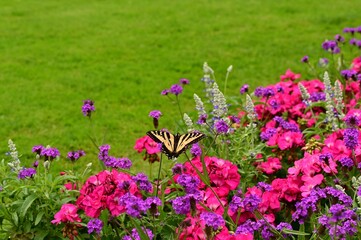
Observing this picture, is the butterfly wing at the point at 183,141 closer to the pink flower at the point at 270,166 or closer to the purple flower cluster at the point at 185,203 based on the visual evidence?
the purple flower cluster at the point at 185,203

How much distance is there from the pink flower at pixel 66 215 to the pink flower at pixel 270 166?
111 centimetres

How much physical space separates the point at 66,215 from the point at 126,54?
5261mm

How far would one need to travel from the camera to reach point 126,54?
752 cm

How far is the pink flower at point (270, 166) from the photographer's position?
3.09m

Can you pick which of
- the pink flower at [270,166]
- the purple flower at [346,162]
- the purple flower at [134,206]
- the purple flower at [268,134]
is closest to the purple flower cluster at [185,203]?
the purple flower at [134,206]

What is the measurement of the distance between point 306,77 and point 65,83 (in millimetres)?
2736

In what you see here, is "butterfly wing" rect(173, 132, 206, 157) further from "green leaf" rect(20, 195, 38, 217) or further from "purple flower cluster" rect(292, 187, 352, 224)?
"green leaf" rect(20, 195, 38, 217)

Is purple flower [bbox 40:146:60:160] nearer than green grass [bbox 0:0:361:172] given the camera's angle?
Yes

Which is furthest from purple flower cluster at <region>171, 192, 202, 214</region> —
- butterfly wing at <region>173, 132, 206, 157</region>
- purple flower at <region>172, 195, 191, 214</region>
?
butterfly wing at <region>173, 132, 206, 157</region>

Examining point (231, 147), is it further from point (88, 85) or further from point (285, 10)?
point (285, 10)

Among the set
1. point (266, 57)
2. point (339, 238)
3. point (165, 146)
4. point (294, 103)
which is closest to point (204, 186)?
point (165, 146)

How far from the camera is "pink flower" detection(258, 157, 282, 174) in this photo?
3.09 m

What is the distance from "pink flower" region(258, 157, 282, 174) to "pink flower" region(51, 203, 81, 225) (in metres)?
1.11

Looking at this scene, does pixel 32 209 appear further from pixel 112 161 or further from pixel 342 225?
pixel 342 225
